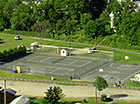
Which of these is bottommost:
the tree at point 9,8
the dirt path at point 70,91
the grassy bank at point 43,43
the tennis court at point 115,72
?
the dirt path at point 70,91

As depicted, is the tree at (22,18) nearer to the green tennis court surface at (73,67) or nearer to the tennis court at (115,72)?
the green tennis court surface at (73,67)

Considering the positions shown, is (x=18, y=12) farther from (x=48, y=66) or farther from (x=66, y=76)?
(x=66, y=76)

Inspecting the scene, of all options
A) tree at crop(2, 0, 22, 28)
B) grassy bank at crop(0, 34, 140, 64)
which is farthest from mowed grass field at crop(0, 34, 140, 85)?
tree at crop(2, 0, 22, 28)

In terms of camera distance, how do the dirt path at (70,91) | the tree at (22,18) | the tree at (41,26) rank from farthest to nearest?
the tree at (22,18)
the tree at (41,26)
the dirt path at (70,91)

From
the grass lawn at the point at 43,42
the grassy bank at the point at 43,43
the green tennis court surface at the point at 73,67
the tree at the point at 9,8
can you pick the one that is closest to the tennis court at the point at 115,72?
the green tennis court surface at the point at 73,67

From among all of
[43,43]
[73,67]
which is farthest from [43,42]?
[73,67]

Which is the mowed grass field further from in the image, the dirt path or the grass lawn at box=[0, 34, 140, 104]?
the dirt path

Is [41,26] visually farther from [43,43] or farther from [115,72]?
[115,72]
